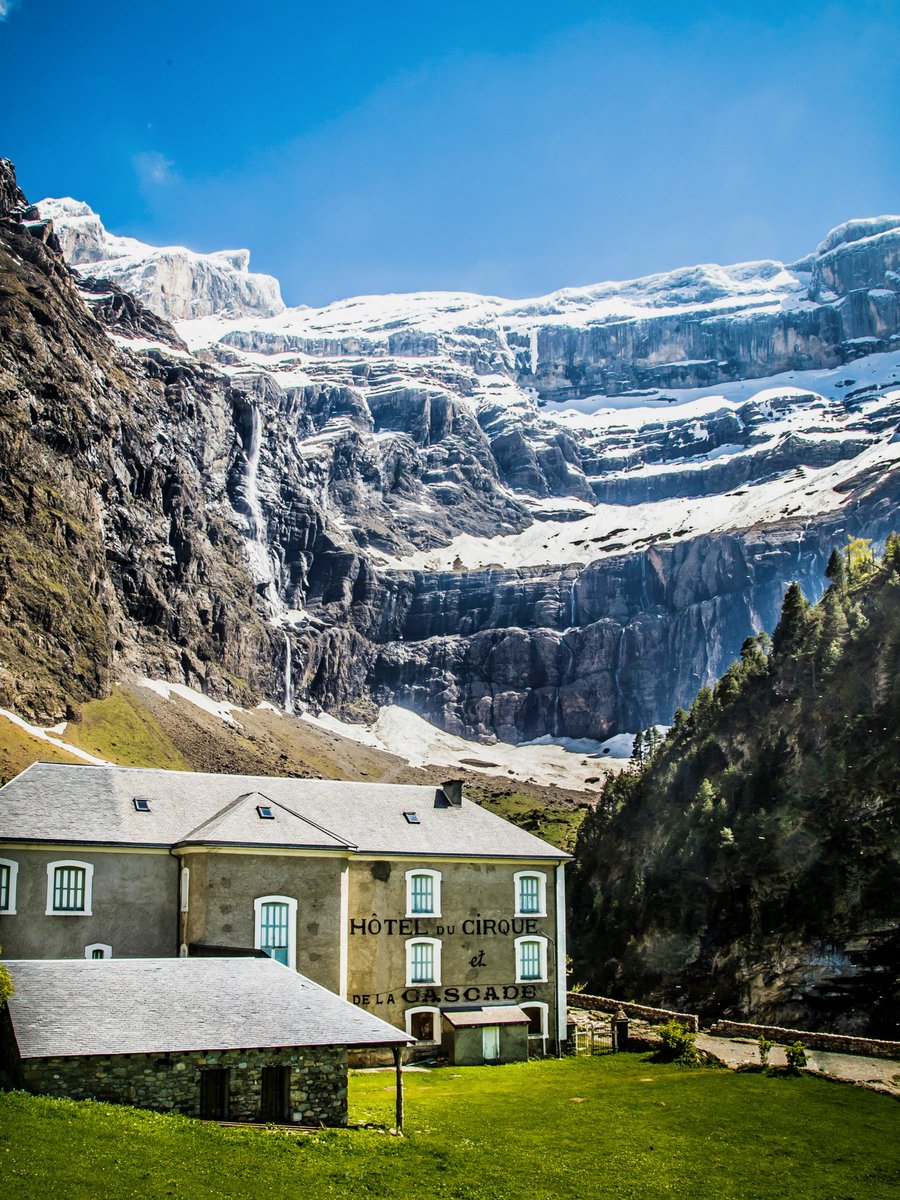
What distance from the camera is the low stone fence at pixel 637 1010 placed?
4974cm

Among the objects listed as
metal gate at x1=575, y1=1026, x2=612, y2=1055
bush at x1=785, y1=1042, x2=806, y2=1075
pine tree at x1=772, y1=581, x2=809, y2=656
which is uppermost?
pine tree at x1=772, y1=581, x2=809, y2=656

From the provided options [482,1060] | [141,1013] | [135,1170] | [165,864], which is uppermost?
[165,864]

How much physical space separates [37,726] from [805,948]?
460ft

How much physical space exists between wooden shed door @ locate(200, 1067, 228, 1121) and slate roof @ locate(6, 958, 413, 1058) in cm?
75

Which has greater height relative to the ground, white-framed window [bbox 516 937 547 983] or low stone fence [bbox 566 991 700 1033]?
white-framed window [bbox 516 937 547 983]

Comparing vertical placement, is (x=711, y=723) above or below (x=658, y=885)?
above

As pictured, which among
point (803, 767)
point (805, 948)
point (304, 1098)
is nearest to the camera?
point (304, 1098)

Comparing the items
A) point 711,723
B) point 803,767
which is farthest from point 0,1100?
point 711,723

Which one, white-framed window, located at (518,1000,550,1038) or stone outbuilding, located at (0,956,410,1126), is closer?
stone outbuilding, located at (0,956,410,1126)

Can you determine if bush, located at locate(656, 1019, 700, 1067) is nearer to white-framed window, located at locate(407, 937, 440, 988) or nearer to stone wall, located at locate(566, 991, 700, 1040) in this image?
stone wall, located at locate(566, 991, 700, 1040)

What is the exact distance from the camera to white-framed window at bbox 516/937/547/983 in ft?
168

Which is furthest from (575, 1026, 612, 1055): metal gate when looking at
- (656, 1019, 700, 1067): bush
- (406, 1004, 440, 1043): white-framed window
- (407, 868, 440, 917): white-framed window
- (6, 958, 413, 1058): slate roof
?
(6, 958, 413, 1058): slate roof

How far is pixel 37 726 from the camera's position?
17738 centimetres

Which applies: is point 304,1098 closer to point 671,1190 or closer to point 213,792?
point 671,1190
